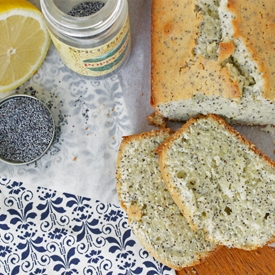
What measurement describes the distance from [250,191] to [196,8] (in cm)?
112

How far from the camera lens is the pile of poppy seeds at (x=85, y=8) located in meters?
2.70

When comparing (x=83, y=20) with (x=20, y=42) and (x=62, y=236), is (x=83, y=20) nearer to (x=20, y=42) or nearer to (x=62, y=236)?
(x=20, y=42)

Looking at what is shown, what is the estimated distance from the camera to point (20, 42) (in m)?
2.88

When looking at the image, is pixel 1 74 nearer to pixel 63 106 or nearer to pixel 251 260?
pixel 63 106

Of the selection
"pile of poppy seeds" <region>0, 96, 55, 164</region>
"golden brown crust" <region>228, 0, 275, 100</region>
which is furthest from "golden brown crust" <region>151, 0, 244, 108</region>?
"pile of poppy seeds" <region>0, 96, 55, 164</region>

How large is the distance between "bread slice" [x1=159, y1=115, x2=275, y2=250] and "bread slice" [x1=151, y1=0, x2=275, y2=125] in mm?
237

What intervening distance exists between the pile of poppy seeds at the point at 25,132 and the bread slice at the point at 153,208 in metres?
0.53

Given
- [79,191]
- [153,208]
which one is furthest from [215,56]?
[79,191]

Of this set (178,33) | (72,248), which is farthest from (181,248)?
(178,33)

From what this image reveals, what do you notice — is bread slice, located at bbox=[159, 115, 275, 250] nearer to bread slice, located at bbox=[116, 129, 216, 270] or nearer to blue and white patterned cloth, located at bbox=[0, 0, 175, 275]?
bread slice, located at bbox=[116, 129, 216, 270]

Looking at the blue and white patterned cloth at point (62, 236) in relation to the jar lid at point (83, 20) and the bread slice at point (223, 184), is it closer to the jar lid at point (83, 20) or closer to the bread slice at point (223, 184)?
the bread slice at point (223, 184)

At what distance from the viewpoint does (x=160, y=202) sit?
2785 mm

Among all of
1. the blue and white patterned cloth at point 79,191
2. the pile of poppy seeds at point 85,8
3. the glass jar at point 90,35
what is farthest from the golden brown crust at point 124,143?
the pile of poppy seeds at point 85,8

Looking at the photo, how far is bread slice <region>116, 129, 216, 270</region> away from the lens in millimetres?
2766
